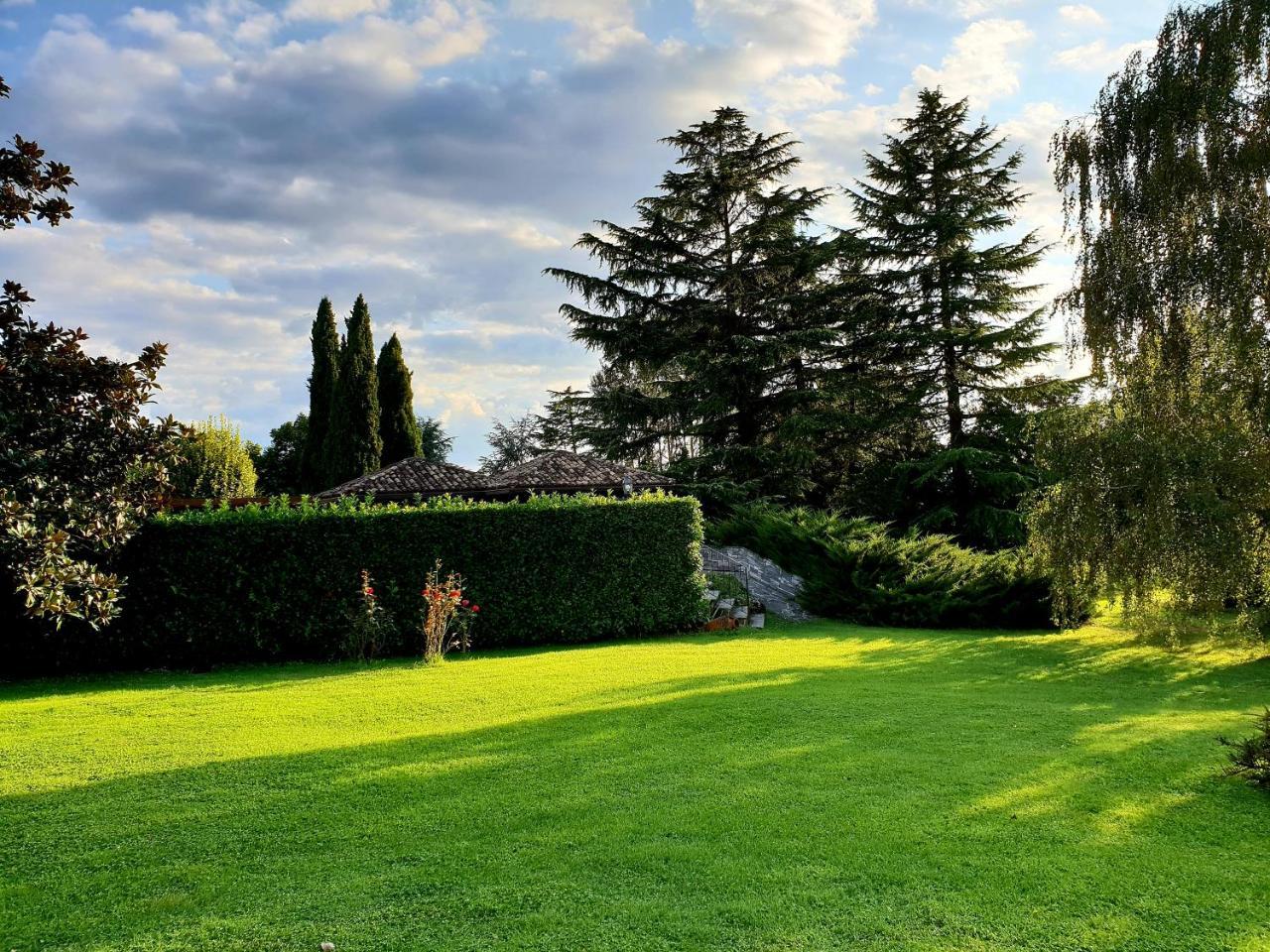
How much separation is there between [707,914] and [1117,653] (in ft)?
37.8

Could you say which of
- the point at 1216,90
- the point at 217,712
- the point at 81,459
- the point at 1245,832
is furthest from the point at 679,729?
the point at 1216,90

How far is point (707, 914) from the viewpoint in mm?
3299

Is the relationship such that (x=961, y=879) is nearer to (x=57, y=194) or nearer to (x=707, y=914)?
(x=707, y=914)

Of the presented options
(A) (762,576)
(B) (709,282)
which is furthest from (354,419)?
(A) (762,576)

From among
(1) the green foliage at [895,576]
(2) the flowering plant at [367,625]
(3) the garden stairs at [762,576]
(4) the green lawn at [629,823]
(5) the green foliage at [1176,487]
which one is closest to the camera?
(4) the green lawn at [629,823]

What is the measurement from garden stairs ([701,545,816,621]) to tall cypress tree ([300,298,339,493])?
62.7 feet

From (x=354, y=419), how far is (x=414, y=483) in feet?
30.3

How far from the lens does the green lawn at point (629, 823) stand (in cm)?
325

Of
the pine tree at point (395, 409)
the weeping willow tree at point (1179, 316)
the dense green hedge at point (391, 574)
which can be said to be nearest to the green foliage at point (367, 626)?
the dense green hedge at point (391, 574)

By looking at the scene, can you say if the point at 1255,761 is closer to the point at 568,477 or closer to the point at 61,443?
the point at 61,443

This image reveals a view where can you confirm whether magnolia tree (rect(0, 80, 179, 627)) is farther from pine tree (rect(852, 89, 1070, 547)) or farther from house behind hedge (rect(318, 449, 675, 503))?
pine tree (rect(852, 89, 1070, 547))

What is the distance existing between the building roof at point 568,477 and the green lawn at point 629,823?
12.6m

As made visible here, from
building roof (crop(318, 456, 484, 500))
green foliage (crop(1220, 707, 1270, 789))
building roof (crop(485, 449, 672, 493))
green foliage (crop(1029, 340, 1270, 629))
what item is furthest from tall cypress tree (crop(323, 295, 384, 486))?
green foliage (crop(1220, 707, 1270, 789))

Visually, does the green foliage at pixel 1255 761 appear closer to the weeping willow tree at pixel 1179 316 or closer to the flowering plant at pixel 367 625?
the weeping willow tree at pixel 1179 316
